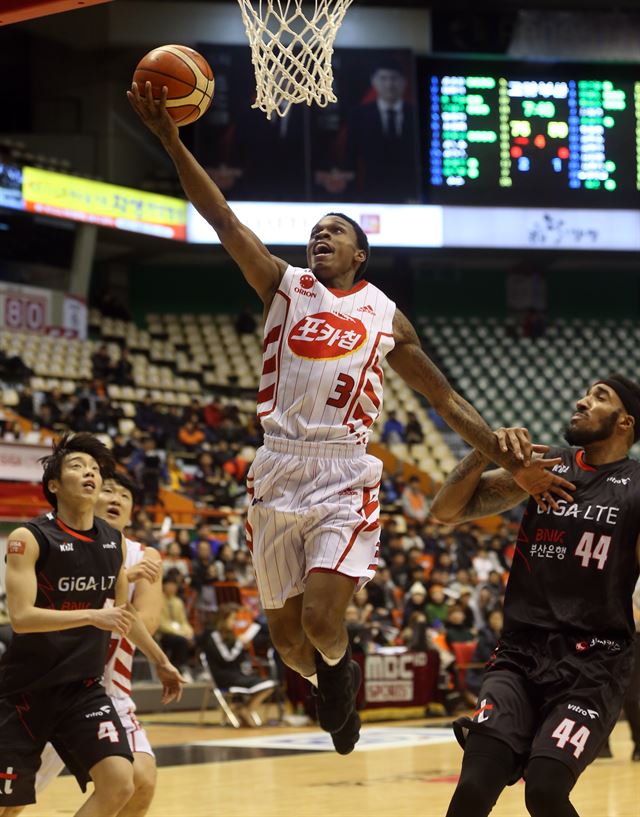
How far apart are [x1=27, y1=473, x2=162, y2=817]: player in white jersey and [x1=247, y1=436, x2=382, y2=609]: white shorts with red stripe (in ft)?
2.66

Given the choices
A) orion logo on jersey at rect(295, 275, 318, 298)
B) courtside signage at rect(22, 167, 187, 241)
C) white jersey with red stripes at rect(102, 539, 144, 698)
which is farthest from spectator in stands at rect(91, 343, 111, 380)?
orion logo on jersey at rect(295, 275, 318, 298)

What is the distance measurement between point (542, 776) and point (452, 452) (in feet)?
67.9

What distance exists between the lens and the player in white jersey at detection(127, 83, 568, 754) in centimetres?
509

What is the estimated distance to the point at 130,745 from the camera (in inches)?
217

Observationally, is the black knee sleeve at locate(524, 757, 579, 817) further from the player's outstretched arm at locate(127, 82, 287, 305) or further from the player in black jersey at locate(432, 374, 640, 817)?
the player's outstretched arm at locate(127, 82, 287, 305)

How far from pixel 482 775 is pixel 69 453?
2.22 metres

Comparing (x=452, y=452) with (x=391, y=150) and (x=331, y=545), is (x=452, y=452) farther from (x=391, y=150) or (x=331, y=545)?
(x=331, y=545)

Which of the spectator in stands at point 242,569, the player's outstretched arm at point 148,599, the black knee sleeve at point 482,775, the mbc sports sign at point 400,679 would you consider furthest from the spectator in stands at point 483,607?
the black knee sleeve at point 482,775

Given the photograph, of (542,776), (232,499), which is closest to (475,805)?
(542,776)

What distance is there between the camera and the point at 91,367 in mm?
21812

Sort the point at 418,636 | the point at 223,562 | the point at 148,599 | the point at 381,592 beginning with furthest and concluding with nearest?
Result: the point at 381,592 < the point at 223,562 < the point at 418,636 < the point at 148,599

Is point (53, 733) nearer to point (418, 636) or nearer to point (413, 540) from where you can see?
point (418, 636)

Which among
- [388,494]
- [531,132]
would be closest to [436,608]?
[388,494]

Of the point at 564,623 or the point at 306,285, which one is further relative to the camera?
the point at 306,285
